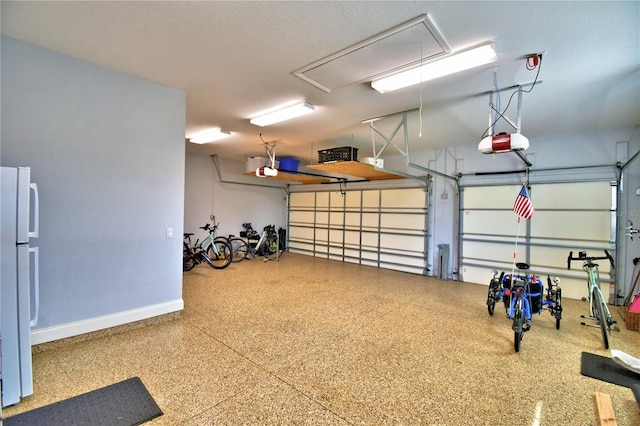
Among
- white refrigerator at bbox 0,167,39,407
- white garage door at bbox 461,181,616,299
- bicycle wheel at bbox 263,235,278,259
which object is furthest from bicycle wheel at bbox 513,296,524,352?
bicycle wheel at bbox 263,235,278,259

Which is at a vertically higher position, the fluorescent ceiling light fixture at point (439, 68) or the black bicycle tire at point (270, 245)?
the fluorescent ceiling light fixture at point (439, 68)

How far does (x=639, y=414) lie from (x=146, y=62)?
5046mm

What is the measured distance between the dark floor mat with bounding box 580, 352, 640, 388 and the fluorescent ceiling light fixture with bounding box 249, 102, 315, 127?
4.03 meters

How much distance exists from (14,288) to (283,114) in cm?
328

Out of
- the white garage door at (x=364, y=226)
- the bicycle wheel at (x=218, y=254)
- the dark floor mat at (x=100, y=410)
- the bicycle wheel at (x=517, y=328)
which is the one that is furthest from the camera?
the white garage door at (x=364, y=226)

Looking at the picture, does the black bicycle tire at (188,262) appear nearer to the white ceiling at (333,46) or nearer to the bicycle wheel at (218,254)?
the bicycle wheel at (218,254)

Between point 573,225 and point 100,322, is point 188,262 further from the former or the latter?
point 573,225

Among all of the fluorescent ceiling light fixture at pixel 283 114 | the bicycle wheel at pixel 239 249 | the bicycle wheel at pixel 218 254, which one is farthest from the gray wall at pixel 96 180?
the bicycle wheel at pixel 239 249

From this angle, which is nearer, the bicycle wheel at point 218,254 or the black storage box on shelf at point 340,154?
the black storage box on shelf at point 340,154

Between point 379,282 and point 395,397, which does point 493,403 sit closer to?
point 395,397

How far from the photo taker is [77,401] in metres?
2.03

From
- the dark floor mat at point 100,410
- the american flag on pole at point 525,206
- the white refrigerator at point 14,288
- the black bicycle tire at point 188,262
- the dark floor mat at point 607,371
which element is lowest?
the dark floor mat at point 607,371

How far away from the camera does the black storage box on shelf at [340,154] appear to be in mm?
5105

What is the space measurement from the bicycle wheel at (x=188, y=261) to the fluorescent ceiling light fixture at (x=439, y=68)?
17.1 ft
